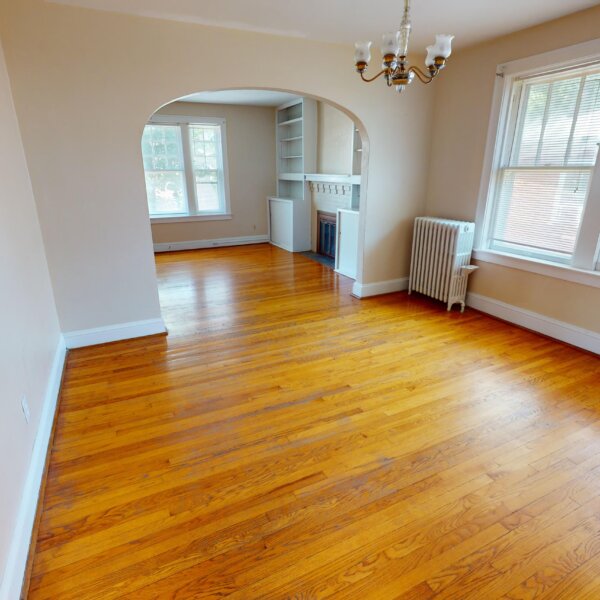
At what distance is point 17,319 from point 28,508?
0.90 m

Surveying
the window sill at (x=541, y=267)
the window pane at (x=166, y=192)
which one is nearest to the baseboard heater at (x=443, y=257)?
the window sill at (x=541, y=267)

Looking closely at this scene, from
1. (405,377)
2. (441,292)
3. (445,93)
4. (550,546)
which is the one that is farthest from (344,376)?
(445,93)

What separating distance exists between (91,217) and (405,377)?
9.10 ft

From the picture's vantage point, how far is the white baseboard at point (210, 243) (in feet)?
23.4

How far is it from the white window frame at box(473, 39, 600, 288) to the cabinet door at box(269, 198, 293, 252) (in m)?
3.63

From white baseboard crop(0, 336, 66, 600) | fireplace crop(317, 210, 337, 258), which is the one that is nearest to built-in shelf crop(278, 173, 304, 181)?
fireplace crop(317, 210, 337, 258)

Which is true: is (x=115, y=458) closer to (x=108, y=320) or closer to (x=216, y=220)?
(x=108, y=320)

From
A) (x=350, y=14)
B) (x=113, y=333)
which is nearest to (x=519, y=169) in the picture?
(x=350, y=14)

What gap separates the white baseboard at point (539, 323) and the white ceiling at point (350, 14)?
2.44m

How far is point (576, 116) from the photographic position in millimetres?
3053

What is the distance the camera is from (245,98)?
6.42 meters

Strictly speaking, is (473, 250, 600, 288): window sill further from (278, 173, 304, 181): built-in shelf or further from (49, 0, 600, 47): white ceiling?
(278, 173, 304, 181): built-in shelf

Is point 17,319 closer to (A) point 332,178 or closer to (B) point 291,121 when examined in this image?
(A) point 332,178

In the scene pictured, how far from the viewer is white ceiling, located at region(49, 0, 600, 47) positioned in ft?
8.86
